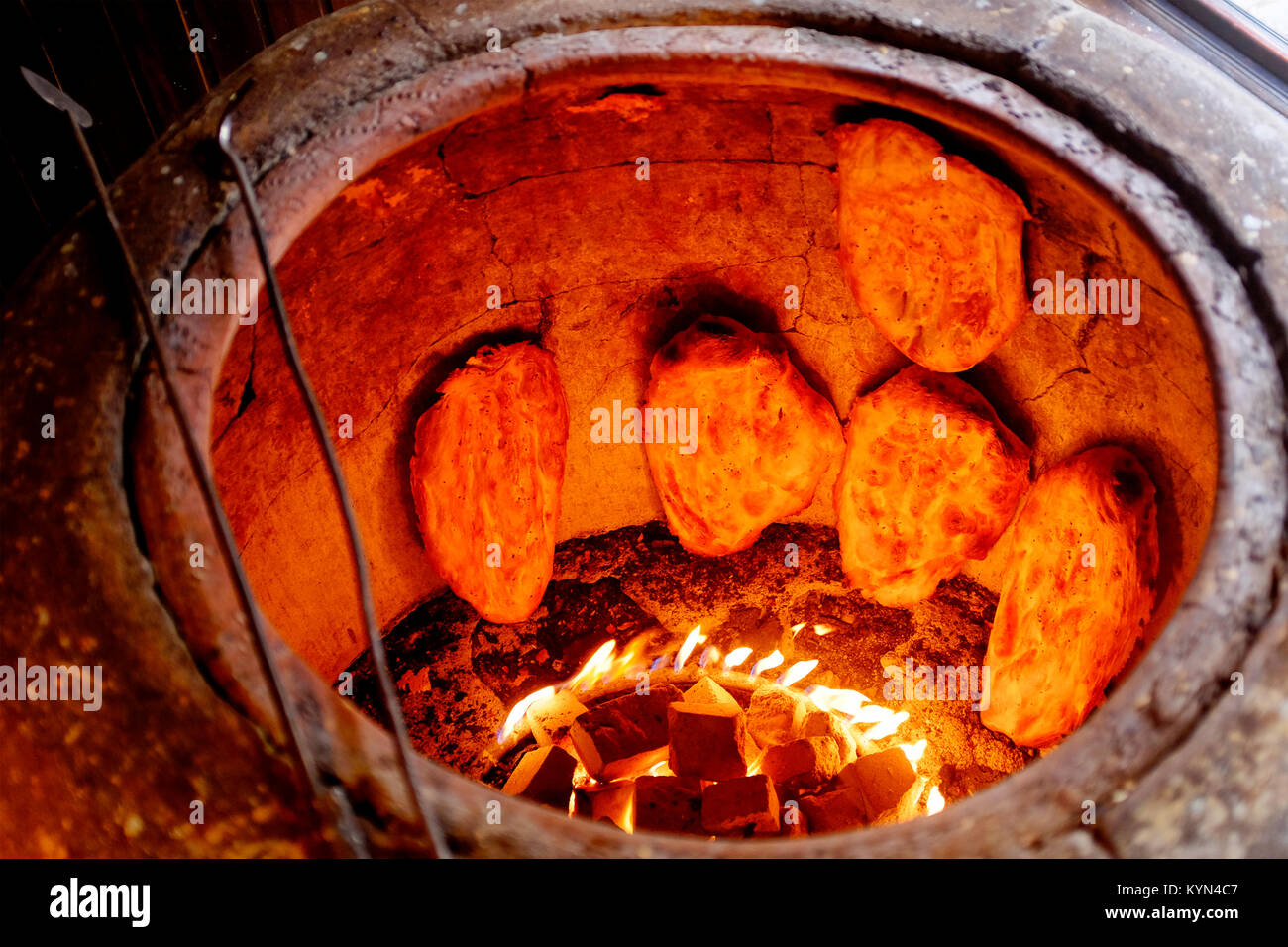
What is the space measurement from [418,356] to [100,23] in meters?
1.45

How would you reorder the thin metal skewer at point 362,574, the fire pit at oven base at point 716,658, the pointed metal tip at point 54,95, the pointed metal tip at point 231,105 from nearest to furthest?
1. the thin metal skewer at point 362,574
2. the pointed metal tip at point 54,95
3. the pointed metal tip at point 231,105
4. the fire pit at oven base at point 716,658

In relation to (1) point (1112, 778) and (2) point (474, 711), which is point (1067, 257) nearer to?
(1) point (1112, 778)

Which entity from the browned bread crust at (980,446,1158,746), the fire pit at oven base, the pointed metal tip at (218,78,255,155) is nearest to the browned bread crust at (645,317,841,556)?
the fire pit at oven base

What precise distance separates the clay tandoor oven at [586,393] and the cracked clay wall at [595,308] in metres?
0.01

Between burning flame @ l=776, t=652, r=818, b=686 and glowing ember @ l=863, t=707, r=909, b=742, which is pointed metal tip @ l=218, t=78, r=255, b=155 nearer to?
burning flame @ l=776, t=652, r=818, b=686

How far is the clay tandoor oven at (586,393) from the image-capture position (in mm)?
1248

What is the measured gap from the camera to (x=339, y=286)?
218cm

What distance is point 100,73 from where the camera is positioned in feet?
9.21

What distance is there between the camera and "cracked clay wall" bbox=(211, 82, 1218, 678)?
6.59ft

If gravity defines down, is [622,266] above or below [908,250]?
above

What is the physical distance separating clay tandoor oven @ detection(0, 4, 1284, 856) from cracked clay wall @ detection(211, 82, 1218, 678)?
0.01m

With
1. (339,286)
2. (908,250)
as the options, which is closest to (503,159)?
(339,286)

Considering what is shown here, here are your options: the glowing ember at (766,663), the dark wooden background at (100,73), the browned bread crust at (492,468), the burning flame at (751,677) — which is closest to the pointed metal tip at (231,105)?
the browned bread crust at (492,468)

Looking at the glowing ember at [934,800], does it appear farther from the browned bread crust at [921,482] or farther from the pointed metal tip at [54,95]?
the pointed metal tip at [54,95]
